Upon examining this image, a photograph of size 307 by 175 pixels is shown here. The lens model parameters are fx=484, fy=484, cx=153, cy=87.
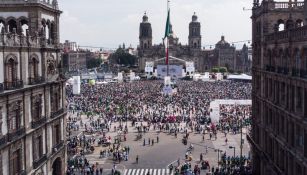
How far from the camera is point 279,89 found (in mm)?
33156

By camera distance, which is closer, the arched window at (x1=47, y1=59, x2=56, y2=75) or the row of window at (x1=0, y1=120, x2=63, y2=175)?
the row of window at (x1=0, y1=120, x2=63, y2=175)

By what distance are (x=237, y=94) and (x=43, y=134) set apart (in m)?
73.0

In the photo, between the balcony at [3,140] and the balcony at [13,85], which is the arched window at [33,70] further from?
the balcony at [3,140]

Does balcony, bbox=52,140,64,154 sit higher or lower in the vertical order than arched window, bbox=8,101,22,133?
lower

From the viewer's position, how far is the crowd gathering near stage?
1839 inches

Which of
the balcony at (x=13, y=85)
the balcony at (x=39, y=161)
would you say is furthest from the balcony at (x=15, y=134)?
the balcony at (x=39, y=161)

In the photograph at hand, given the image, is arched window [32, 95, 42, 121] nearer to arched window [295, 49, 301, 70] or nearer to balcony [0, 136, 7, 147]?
balcony [0, 136, 7, 147]

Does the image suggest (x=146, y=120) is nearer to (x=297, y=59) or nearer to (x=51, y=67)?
(x=51, y=67)

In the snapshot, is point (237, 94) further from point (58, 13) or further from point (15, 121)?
point (15, 121)

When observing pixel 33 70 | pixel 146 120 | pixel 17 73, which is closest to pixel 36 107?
pixel 33 70

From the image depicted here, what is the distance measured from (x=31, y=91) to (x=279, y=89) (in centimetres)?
1650

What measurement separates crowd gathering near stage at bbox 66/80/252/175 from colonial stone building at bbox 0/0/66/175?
9968 mm

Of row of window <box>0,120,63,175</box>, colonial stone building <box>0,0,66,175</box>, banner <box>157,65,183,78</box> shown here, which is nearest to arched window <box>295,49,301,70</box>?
colonial stone building <box>0,0,66,175</box>

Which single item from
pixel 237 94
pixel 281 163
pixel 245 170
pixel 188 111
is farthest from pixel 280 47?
pixel 237 94
